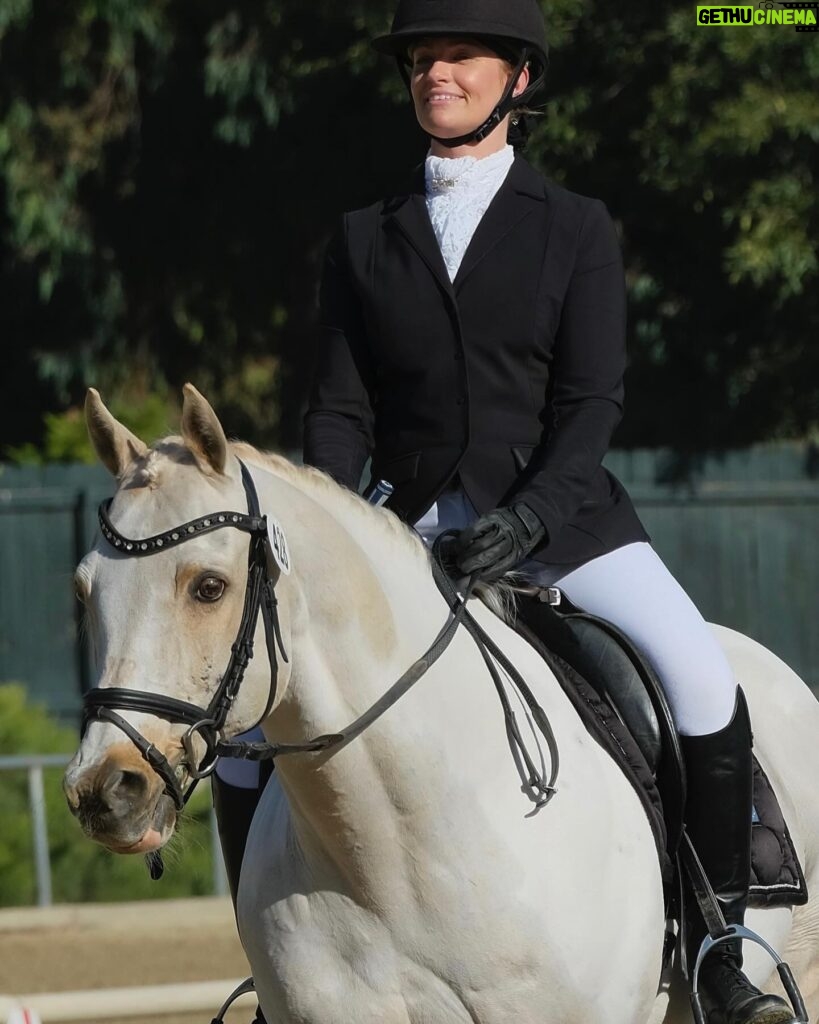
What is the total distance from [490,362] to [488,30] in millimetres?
732

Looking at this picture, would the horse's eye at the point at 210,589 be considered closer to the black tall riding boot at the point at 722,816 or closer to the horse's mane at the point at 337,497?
the horse's mane at the point at 337,497

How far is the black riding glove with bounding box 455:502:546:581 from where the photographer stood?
A: 3.42 meters

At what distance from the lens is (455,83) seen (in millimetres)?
3758

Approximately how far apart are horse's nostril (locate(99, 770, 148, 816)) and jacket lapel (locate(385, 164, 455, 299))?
1433mm

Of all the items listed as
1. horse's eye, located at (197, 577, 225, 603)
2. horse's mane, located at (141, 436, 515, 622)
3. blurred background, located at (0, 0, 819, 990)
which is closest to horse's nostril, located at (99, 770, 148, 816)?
horse's eye, located at (197, 577, 225, 603)

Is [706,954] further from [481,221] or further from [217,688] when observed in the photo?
[481,221]

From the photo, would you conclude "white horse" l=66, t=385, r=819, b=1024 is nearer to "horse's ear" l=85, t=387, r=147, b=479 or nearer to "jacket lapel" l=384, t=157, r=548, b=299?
"horse's ear" l=85, t=387, r=147, b=479

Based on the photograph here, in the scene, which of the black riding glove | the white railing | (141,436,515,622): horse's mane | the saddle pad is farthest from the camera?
the white railing

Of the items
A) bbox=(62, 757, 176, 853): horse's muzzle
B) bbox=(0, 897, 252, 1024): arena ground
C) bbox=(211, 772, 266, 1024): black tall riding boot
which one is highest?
bbox=(62, 757, 176, 853): horse's muzzle

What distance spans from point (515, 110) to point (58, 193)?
12324 mm

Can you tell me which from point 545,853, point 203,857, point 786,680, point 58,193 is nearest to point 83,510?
point 58,193

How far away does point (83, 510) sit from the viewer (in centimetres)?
1344

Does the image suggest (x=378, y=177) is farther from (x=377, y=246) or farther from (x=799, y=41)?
(x=377, y=246)

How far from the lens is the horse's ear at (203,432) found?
2879 mm
